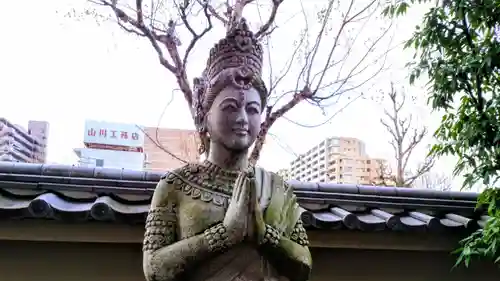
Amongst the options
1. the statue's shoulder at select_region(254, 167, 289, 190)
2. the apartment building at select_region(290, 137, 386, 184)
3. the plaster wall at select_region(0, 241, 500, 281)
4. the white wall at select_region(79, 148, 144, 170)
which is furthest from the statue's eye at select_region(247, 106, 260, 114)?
the apartment building at select_region(290, 137, 386, 184)

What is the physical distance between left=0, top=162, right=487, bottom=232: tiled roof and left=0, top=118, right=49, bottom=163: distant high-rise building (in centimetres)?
174

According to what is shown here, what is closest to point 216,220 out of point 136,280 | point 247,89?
point 247,89

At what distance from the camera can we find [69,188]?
3.70 m

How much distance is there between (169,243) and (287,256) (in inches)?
19.9

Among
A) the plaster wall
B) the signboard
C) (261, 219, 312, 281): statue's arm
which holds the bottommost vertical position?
the plaster wall

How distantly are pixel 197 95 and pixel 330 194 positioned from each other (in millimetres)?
2258

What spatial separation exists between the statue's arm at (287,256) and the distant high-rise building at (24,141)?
4.20m

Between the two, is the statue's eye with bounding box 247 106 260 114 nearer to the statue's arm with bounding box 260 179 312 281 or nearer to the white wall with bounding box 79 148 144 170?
the statue's arm with bounding box 260 179 312 281

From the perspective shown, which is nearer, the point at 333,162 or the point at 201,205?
the point at 201,205

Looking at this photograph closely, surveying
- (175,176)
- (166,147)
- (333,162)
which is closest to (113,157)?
(166,147)

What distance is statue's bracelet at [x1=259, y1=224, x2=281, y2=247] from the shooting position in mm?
1882

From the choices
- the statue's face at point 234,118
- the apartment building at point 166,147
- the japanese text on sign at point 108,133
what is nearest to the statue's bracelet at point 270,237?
the statue's face at point 234,118

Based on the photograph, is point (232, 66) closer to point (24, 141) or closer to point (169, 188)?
point (169, 188)

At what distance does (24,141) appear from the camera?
243 inches
